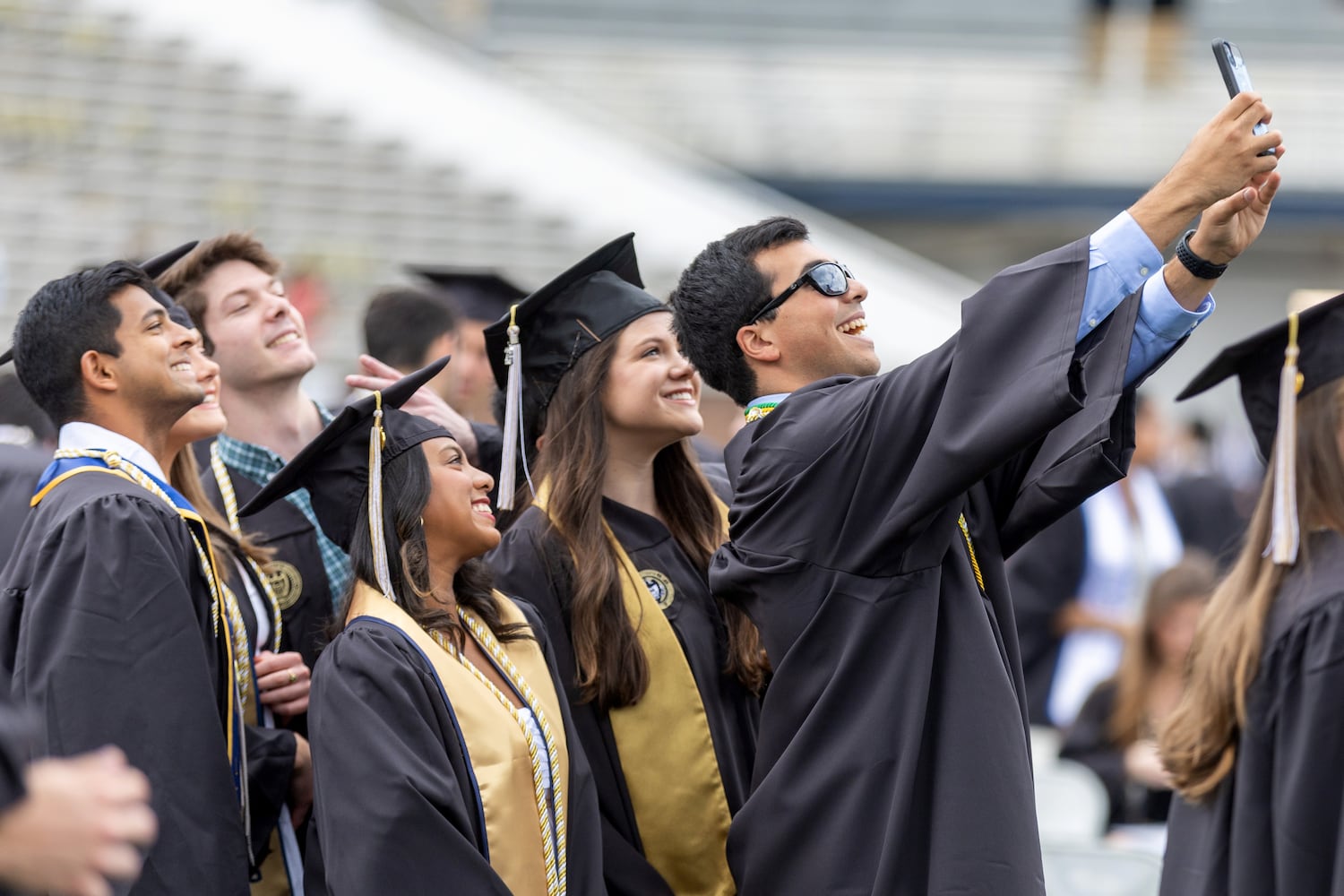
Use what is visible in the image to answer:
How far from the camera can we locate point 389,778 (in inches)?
126

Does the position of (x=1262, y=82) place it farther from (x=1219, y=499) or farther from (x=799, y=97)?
(x=1219, y=499)

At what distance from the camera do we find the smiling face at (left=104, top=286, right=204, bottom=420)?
3.78m

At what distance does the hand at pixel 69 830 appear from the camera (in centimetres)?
206

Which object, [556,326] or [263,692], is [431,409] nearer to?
[556,326]

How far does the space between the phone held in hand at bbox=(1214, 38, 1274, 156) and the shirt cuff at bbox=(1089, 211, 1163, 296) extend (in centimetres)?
23

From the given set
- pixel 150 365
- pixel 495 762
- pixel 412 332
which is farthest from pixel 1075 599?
pixel 150 365

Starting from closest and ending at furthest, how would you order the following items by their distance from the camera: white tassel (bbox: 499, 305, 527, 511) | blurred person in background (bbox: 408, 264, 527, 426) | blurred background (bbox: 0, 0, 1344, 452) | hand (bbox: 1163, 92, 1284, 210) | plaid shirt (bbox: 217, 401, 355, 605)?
hand (bbox: 1163, 92, 1284, 210)
white tassel (bbox: 499, 305, 527, 511)
plaid shirt (bbox: 217, 401, 355, 605)
blurred person in background (bbox: 408, 264, 527, 426)
blurred background (bbox: 0, 0, 1344, 452)

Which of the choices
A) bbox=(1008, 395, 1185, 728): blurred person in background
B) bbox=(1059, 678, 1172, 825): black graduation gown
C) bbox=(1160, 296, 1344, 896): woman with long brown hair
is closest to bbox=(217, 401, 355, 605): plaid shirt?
bbox=(1160, 296, 1344, 896): woman with long brown hair

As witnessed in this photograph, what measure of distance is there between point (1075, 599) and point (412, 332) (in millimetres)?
4238

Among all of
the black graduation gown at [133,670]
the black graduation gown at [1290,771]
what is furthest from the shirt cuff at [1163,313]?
the black graduation gown at [133,670]

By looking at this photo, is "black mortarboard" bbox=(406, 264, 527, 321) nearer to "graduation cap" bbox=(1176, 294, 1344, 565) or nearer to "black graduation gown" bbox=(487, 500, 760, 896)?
"black graduation gown" bbox=(487, 500, 760, 896)

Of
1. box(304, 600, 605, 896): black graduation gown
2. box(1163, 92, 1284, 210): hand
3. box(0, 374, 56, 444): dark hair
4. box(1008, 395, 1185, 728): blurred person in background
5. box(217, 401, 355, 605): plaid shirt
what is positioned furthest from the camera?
box(1008, 395, 1185, 728): blurred person in background

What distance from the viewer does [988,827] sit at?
10.3 ft

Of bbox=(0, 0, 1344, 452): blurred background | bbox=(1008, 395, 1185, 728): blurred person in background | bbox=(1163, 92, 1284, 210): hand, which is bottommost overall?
bbox=(1008, 395, 1185, 728): blurred person in background
